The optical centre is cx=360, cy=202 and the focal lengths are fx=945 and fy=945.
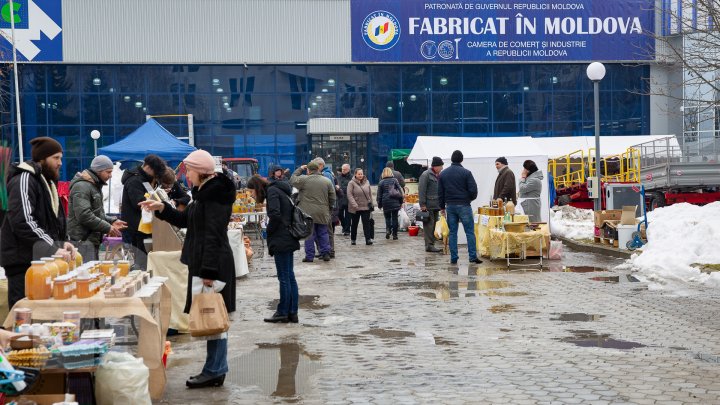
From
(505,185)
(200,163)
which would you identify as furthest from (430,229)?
(200,163)

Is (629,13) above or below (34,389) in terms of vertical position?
above

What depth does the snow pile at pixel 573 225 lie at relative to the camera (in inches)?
834

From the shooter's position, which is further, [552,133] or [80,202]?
[552,133]

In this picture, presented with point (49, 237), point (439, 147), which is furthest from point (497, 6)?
point (49, 237)

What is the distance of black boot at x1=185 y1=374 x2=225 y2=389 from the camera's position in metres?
7.49

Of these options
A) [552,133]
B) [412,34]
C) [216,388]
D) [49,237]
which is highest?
[412,34]

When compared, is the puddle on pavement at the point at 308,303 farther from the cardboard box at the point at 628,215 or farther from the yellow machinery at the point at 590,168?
the yellow machinery at the point at 590,168

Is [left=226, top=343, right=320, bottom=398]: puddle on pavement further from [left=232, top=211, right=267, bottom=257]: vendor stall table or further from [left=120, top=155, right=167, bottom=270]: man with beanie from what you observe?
[left=232, top=211, right=267, bottom=257]: vendor stall table

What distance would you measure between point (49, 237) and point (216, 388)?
1755mm

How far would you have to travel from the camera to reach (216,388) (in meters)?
7.52

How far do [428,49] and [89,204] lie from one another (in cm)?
3960

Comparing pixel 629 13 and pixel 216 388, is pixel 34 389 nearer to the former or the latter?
pixel 216 388

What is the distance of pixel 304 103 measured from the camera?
1943 inches

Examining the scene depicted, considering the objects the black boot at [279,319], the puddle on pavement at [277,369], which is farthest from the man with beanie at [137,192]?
the puddle on pavement at [277,369]
